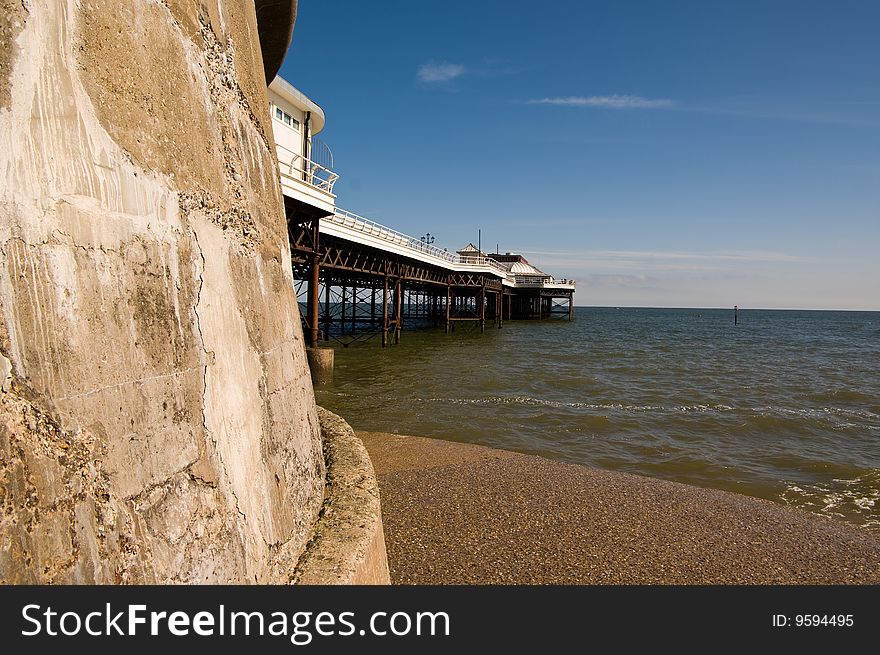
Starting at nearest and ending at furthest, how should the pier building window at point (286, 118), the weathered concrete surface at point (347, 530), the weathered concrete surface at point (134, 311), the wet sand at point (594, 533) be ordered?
the weathered concrete surface at point (134, 311) → the weathered concrete surface at point (347, 530) → the wet sand at point (594, 533) → the pier building window at point (286, 118)

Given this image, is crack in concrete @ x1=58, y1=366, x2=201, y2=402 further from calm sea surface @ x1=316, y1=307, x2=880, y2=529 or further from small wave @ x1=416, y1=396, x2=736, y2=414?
small wave @ x1=416, y1=396, x2=736, y2=414

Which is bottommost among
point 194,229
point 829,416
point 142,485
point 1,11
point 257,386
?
point 829,416

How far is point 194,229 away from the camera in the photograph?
6.73 feet

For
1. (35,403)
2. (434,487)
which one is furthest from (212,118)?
(434,487)

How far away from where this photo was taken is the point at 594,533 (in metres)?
5.48

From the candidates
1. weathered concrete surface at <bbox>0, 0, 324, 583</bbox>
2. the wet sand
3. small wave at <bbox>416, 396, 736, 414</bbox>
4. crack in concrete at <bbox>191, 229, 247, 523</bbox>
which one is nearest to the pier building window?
small wave at <bbox>416, 396, 736, 414</bbox>

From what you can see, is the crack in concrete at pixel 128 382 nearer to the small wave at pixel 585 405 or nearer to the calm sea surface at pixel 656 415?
the calm sea surface at pixel 656 415

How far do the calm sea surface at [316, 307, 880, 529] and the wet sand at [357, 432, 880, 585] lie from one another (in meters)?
1.41

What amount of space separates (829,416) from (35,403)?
1687cm

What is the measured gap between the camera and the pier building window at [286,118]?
1461 centimetres

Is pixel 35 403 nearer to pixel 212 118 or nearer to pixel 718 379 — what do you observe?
pixel 212 118

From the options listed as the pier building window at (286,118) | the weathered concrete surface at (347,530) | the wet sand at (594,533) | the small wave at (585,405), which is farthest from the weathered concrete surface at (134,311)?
the pier building window at (286,118)

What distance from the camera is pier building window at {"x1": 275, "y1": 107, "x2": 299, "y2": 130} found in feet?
47.9

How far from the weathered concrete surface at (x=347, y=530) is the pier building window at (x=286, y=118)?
43.0 ft
